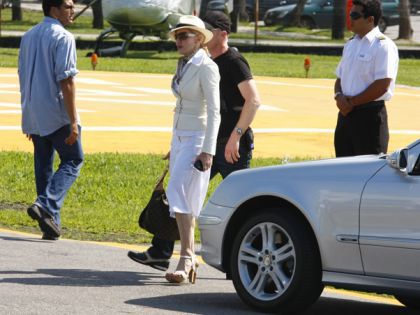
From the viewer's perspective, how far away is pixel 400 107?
23.6m

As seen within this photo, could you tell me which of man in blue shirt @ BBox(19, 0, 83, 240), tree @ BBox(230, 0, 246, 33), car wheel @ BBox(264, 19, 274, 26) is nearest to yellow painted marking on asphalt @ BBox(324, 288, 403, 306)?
man in blue shirt @ BBox(19, 0, 83, 240)

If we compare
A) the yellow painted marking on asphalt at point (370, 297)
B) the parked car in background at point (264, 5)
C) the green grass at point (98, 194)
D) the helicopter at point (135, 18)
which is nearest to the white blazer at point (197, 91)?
the yellow painted marking on asphalt at point (370, 297)

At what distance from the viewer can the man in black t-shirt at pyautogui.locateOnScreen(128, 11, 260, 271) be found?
944 cm

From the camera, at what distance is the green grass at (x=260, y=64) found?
3170 cm

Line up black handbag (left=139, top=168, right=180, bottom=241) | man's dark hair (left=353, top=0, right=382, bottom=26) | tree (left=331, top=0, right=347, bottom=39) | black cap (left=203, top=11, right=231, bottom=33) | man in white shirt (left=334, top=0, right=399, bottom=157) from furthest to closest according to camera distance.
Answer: tree (left=331, top=0, right=347, bottom=39), man's dark hair (left=353, top=0, right=382, bottom=26), man in white shirt (left=334, top=0, right=399, bottom=157), black cap (left=203, top=11, right=231, bottom=33), black handbag (left=139, top=168, right=180, bottom=241)

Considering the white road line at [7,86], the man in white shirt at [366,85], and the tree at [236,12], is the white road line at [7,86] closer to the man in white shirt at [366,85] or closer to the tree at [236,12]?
the man in white shirt at [366,85]

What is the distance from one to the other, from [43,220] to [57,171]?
0.48m

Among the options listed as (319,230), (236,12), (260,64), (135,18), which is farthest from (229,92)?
(236,12)

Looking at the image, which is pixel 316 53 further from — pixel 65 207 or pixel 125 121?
pixel 65 207

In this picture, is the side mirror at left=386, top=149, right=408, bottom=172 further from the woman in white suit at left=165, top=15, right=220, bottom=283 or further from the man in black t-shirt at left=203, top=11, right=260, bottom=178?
the man in black t-shirt at left=203, top=11, right=260, bottom=178

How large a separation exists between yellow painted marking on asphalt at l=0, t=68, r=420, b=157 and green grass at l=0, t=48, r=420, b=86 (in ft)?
6.60

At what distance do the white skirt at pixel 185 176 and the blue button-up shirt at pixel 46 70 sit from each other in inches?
80.8

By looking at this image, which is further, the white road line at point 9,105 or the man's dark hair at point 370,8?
the white road line at point 9,105

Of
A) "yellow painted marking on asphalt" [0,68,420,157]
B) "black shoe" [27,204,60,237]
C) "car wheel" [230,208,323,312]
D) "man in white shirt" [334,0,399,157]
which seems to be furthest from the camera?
"yellow painted marking on asphalt" [0,68,420,157]
